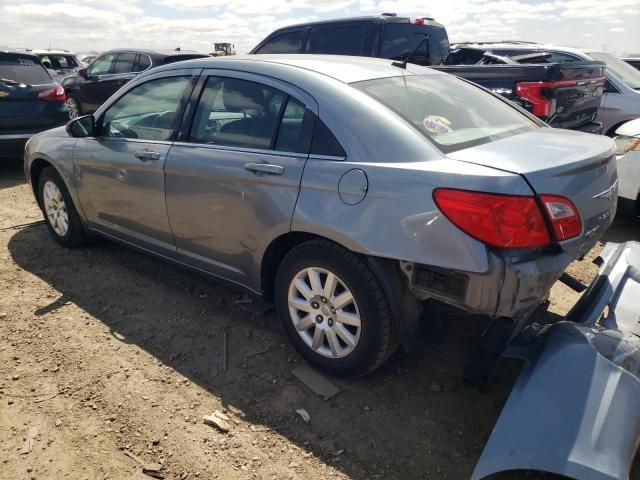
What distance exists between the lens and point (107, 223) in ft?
13.4

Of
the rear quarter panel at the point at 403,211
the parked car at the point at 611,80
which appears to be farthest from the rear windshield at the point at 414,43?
the rear quarter panel at the point at 403,211

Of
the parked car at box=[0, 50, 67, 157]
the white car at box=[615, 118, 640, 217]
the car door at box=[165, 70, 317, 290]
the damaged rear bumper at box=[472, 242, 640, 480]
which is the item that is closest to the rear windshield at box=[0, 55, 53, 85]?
the parked car at box=[0, 50, 67, 157]

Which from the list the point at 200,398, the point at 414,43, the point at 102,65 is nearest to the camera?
the point at 200,398

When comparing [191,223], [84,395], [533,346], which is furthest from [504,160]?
[84,395]

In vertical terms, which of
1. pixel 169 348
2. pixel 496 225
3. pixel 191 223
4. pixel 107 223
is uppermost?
pixel 496 225

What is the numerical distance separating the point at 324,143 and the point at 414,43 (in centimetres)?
551

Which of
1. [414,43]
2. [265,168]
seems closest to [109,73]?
[414,43]

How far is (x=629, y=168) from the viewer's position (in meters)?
4.66

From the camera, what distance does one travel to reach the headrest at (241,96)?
300 centimetres

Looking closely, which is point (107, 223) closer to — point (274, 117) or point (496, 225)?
point (274, 117)

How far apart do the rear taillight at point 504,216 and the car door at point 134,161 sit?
204 cm

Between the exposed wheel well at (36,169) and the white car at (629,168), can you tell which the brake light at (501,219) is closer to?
the white car at (629,168)

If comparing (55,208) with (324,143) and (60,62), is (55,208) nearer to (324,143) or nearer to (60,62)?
(324,143)

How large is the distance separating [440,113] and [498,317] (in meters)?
1.14
